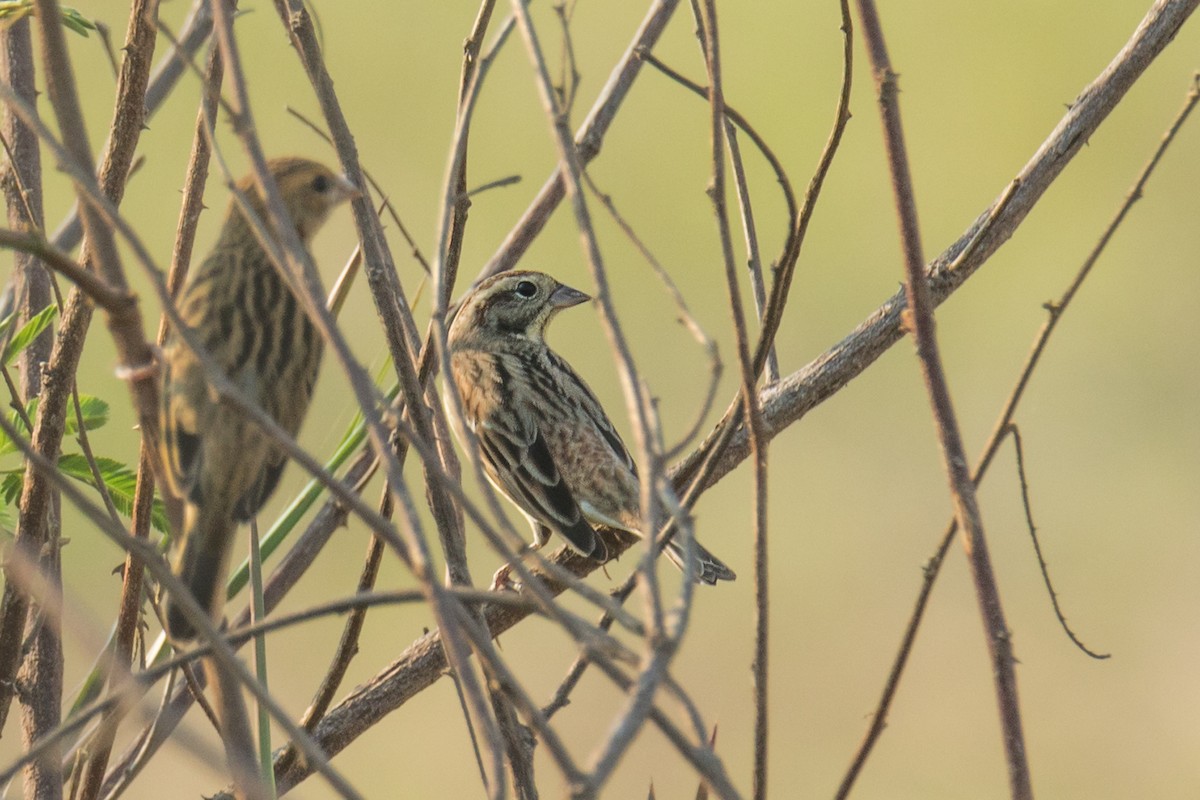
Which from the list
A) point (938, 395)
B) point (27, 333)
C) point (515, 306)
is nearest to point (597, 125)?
point (27, 333)

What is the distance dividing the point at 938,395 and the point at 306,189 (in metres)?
1.42

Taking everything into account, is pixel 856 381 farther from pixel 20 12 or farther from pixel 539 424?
pixel 20 12

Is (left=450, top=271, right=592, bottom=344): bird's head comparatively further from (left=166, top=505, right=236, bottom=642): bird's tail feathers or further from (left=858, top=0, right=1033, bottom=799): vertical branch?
(left=858, top=0, right=1033, bottom=799): vertical branch

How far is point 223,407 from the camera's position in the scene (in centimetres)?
228

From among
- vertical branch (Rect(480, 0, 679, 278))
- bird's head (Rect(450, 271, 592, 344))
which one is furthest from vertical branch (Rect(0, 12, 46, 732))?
bird's head (Rect(450, 271, 592, 344))

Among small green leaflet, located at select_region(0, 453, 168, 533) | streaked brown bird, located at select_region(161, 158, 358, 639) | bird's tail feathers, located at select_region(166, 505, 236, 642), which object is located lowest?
bird's tail feathers, located at select_region(166, 505, 236, 642)

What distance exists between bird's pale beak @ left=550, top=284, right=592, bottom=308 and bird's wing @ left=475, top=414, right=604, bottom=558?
49cm

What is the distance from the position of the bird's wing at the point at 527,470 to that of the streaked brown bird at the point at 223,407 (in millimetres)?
2384

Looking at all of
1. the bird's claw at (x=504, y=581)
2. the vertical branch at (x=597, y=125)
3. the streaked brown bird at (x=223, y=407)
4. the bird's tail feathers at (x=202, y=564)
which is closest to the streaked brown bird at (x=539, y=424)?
the bird's claw at (x=504, y=581)

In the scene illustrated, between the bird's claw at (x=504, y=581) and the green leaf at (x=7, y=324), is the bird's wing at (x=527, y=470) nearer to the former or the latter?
Answer: the bird's claw at (x=504, y=581)

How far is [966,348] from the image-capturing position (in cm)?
1339

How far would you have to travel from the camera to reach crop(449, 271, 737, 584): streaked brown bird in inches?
205

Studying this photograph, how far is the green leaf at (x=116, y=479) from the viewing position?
2900 mm

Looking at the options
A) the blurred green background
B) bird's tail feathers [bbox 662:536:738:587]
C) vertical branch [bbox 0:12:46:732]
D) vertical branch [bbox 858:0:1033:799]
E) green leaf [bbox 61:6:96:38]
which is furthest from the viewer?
the blurred green background
